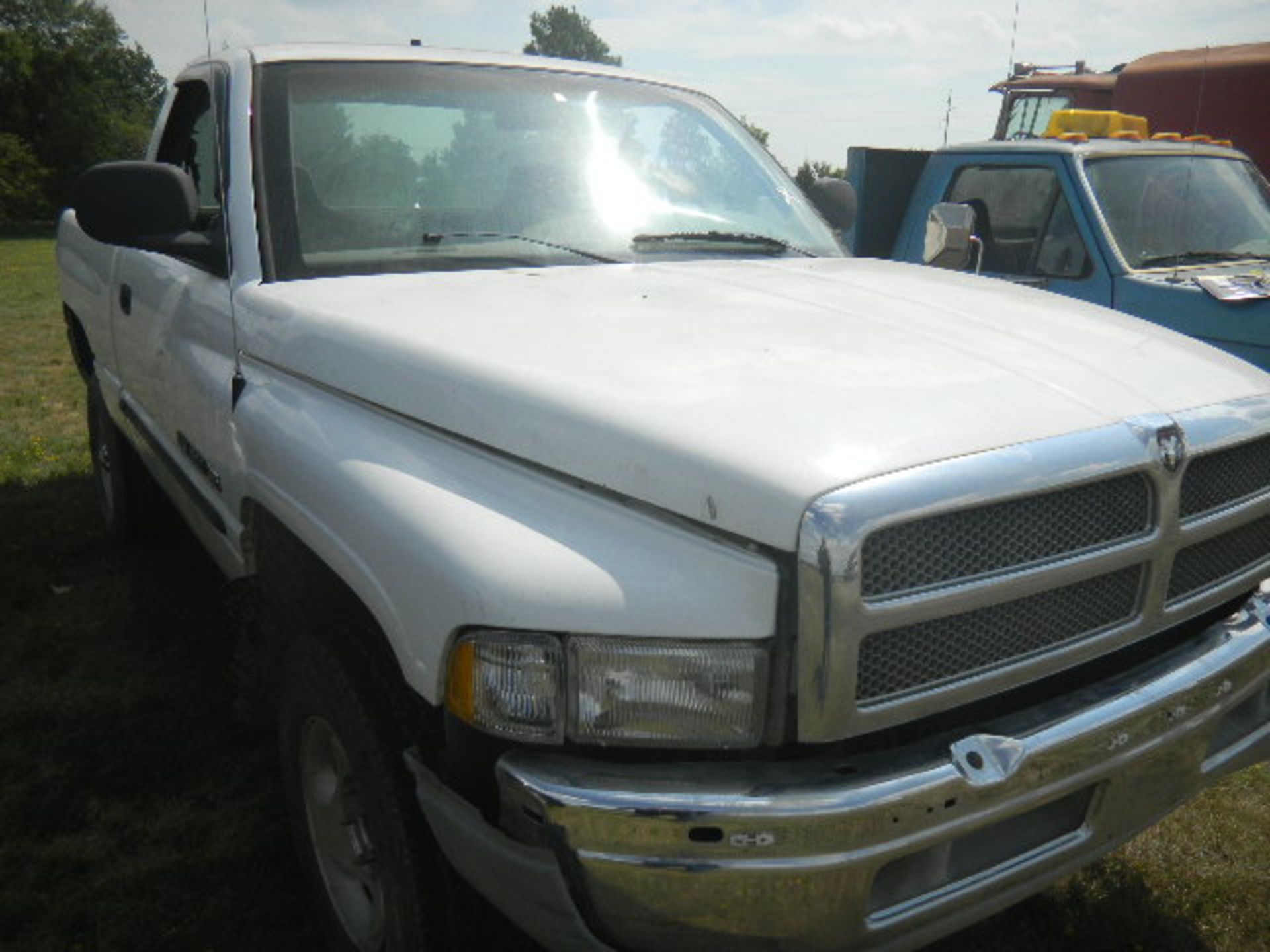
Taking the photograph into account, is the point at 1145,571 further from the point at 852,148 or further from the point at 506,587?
the point at 852,148

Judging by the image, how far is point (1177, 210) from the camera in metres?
5.41

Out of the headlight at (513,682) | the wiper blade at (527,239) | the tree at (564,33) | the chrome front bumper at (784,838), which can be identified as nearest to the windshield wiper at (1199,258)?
the wiper blade at (527,239)

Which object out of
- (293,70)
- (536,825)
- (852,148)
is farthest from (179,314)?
(852,148)

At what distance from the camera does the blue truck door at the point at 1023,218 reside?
17.0 feet

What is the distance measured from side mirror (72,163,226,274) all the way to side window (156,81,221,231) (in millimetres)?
91

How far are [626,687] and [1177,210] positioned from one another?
197 inches

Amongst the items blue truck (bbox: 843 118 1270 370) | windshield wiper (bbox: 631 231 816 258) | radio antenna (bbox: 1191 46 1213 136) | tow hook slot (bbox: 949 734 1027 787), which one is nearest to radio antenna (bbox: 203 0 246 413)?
windshield wiper (bbox: 631 231 816 258)

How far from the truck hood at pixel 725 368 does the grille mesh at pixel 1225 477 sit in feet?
0.35

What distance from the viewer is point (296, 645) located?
209 cm

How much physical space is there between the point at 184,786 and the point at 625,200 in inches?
79.4

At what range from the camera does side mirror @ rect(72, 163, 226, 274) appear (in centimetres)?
250

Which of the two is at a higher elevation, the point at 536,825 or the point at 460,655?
the point at 460,655

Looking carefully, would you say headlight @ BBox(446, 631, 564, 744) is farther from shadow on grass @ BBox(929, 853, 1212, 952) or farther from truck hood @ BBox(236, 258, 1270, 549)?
shadow on grass @ BBox(929, 853, 1212, 952)

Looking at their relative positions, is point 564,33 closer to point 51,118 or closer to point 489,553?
point 51,118
